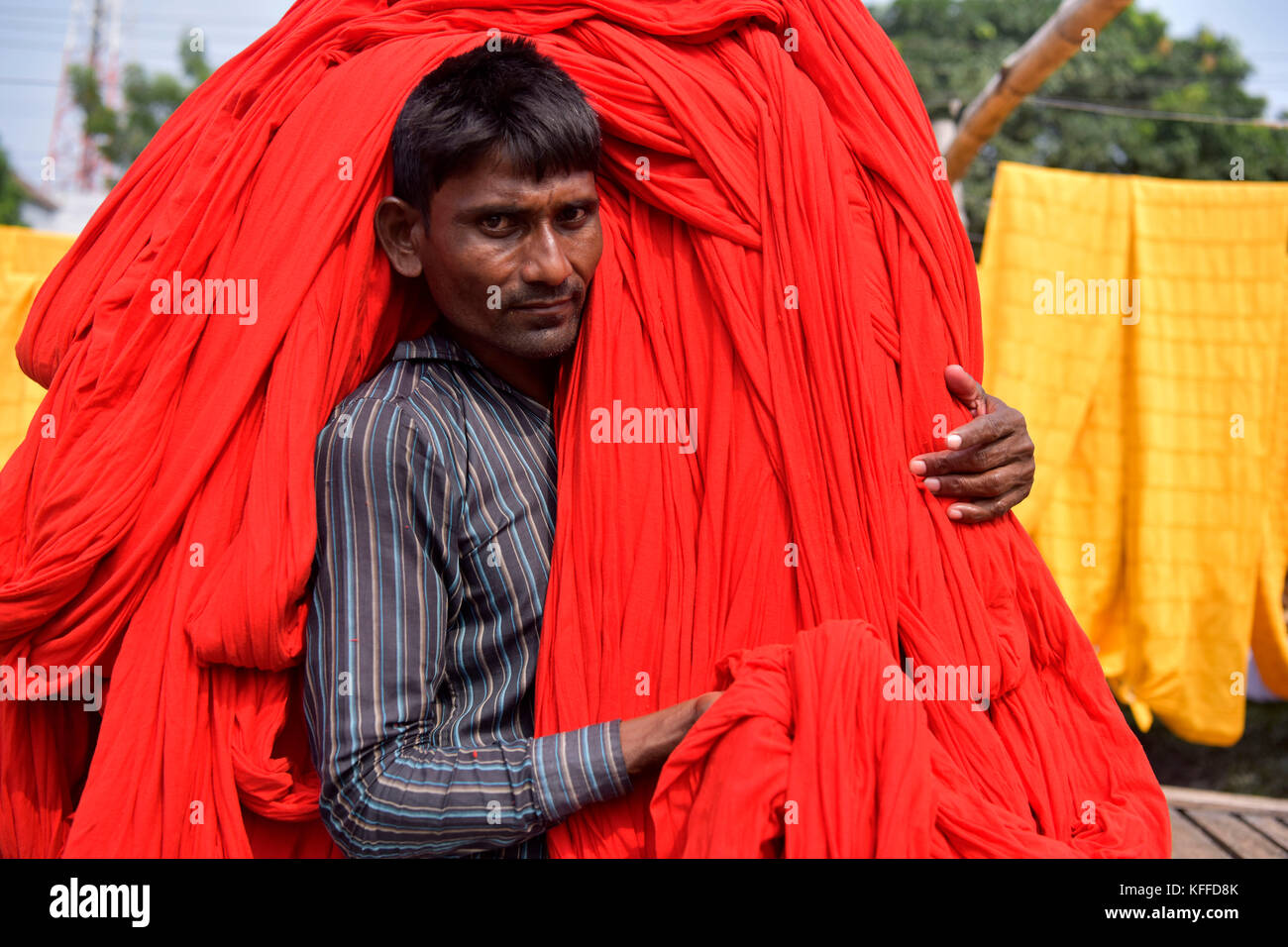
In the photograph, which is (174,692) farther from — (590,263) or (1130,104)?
(1130,104)

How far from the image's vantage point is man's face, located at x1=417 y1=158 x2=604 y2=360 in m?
1.49

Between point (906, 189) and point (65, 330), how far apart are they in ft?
4.34

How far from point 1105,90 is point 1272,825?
11.3 m

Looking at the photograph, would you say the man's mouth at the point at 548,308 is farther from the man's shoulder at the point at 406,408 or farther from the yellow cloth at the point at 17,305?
the yellow cloth at the point at 17,305

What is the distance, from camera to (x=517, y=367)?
66.2 inches

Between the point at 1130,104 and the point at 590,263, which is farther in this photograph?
the point at 1130,104

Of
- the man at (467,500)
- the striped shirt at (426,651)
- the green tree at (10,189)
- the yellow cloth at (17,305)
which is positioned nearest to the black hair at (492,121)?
the man at (467,500)

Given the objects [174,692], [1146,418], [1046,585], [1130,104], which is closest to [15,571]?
[174,692]

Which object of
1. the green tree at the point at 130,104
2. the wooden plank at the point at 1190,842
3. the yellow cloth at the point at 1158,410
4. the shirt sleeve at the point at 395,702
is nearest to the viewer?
the shirt sleeve at the point at 395,702

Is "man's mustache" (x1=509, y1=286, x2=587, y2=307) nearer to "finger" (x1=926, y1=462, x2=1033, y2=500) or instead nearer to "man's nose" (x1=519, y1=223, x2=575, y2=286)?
"man's nose" (x1=519, y1=223, x2=575, y2=286)

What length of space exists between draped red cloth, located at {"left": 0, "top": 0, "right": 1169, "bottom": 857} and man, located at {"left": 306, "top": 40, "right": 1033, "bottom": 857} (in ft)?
0.18

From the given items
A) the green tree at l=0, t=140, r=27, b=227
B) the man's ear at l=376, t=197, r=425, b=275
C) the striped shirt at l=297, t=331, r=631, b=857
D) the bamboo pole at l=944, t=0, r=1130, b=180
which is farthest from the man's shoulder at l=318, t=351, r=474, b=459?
the green tree at l=0, t=140, r=27, b=227

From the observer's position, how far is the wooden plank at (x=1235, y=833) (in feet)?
10.0

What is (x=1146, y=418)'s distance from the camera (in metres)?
3.76
